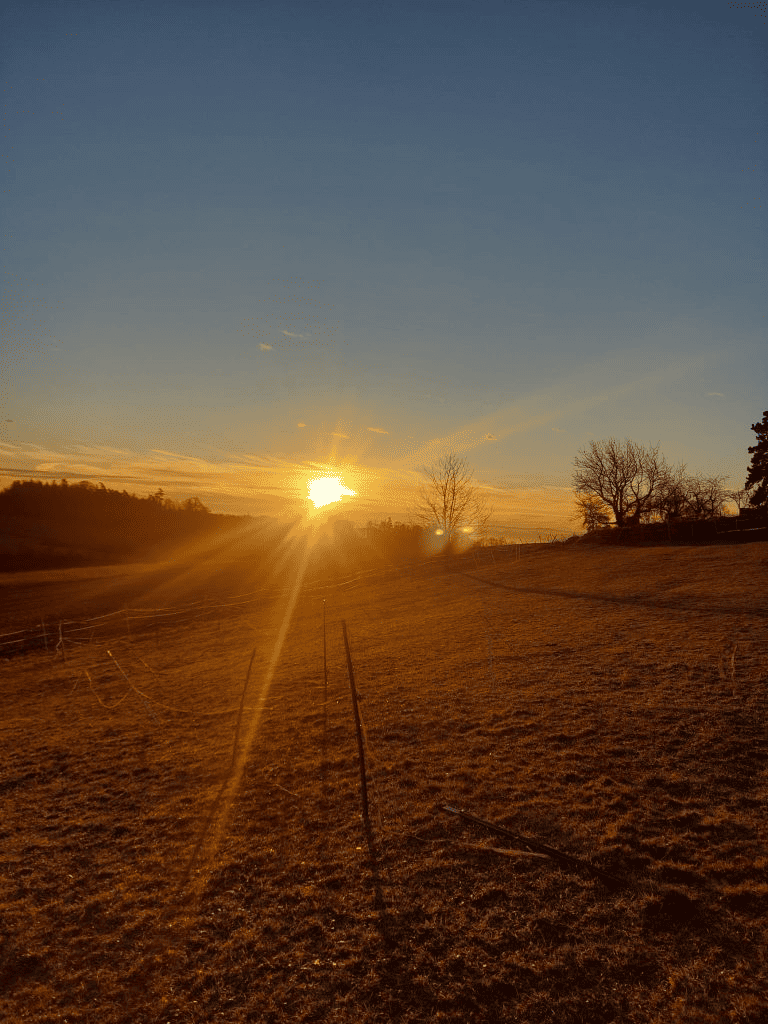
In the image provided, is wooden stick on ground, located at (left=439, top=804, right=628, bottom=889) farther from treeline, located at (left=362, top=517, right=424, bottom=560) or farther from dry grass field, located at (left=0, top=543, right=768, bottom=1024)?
treeline, located at (left=362, top=517, right=424, bottom=560)

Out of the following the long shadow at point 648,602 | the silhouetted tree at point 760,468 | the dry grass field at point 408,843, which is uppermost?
the silhouetted tree at point 760,468

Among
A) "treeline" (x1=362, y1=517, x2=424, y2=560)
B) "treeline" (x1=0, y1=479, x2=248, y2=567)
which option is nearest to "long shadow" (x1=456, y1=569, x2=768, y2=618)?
"treeline" (x1=362, y1=517, x2=424, y2=560)

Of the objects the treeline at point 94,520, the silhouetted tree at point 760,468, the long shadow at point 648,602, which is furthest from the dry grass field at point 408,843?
the treeline at point 94,520

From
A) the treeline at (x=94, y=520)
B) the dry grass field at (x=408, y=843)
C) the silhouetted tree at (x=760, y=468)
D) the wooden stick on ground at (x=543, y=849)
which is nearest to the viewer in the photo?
the dry grass field at (x=408, y=843)

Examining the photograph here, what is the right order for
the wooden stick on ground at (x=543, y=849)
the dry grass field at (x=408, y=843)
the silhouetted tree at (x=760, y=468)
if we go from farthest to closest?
the silhouetted tree at (x=760, y=468), the wooden stick on ground at (x=543, y=849), the dry grass field at (x=408, y=843)

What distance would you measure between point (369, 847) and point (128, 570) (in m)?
59.9

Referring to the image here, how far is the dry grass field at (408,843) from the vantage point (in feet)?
16.7

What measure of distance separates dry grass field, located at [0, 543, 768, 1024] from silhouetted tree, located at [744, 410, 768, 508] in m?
41.3

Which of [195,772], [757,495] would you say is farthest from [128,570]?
[757,495]

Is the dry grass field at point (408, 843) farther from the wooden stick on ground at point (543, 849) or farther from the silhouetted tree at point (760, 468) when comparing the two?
the silhouetted tree at point (760, 468)

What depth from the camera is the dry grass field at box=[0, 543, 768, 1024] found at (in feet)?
16.7

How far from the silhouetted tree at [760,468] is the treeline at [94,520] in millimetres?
75864

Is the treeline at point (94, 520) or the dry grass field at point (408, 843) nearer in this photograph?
the dry grass field at point (408, 843)

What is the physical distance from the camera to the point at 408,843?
24.1 feet
